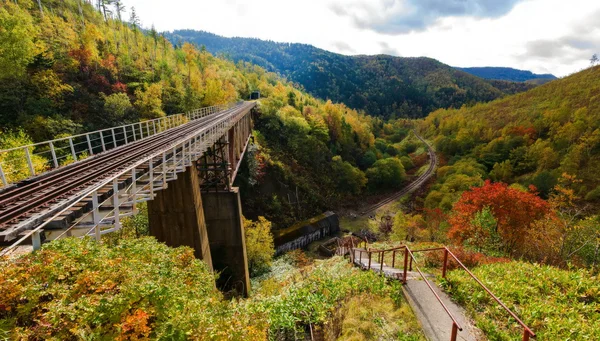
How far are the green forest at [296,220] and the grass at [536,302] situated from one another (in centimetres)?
5

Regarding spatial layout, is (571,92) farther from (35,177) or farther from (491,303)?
(35,177)

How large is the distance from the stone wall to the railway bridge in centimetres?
1507

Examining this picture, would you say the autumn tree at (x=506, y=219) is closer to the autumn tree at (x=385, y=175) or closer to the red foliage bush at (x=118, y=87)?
the autumn tree at (x=385, y=175)

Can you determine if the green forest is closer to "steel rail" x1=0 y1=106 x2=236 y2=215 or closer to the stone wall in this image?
"steel rail" x1=0 y1=106 x2=236 y2=215

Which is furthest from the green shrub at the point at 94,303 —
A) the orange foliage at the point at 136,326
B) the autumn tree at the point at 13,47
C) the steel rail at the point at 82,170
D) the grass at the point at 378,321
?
the autumn tree at the point at 13,47

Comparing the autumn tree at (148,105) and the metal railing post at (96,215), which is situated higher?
the autumn tree at (148,105)

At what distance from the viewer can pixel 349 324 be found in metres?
6.57

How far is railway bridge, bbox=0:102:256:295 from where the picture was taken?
670 cm

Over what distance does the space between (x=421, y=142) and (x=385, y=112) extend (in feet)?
296

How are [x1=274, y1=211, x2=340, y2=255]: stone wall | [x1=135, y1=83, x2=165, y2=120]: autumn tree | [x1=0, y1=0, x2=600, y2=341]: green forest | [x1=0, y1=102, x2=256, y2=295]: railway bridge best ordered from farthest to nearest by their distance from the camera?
[x1=135, y1=83, x2=165, y2=120]: autumn tree → [x1=274, y1=211, x2=340, y2=255]: stone wall → [x1=0, y1=102, x2=256, y2=295]: railway bridge → [x1=0, y1=0, x2=600, y2=341]: green forest

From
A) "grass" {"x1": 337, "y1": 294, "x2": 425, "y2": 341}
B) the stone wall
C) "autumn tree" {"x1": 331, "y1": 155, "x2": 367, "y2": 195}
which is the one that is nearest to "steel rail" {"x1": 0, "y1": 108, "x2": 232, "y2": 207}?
"grass" {"x1": 337, "y1": 294, "x2": 425, "y2": 341}

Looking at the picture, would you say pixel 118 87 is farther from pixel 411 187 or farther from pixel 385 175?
pixel 411 187

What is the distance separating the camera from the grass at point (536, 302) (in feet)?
18.9

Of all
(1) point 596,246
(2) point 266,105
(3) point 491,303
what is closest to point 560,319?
(3) point 491,303
